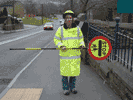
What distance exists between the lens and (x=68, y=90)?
480cm

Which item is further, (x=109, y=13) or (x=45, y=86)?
(x=109, y=13)

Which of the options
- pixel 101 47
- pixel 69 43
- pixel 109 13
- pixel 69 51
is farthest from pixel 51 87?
pixel 109 13

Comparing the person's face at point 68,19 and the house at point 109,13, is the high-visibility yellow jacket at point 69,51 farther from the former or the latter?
the house at point 109,13

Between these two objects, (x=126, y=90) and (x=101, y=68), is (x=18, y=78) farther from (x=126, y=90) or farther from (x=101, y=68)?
(x=126, y=90)

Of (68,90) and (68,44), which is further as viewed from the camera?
(68,90)

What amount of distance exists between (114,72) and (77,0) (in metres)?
52.2

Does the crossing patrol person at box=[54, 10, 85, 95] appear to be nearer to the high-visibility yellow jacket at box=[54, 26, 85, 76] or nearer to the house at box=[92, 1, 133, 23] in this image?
the high-visibility yellow jacket at box=[54, 26, 85, 76]

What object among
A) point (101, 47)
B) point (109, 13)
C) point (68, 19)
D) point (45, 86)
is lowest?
point (45, 86)

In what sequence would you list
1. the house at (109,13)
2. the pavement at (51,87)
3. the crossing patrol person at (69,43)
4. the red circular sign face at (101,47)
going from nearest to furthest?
the red circular sign face at (101,47) → the crossing patrol person at (69,43) → the pavement at (51,87) → the house at (109,13)

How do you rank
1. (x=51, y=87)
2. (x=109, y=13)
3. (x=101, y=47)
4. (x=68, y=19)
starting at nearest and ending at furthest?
(x=101, y=47) → (x=68, y=19) → (x=51, y=87) → (x=109, y=13)

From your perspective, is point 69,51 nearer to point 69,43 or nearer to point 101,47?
point 69,43

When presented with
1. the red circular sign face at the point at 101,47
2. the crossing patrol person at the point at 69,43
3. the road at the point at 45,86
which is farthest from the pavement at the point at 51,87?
the red circular sign face at the point at 101,47

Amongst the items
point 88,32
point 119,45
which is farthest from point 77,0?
point 119,45

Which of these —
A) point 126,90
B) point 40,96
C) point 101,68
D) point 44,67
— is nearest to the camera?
point 126,90
